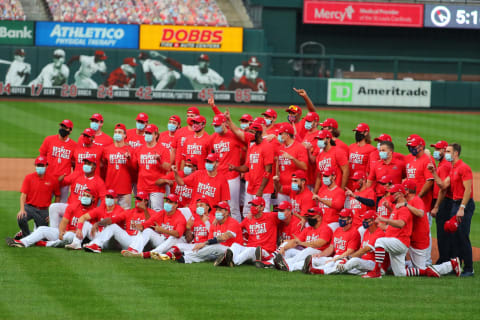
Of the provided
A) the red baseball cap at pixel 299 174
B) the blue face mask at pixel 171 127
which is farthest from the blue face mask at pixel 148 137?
the red baseball cap at pixel 299 174

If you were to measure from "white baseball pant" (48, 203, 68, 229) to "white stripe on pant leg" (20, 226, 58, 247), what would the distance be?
217mm

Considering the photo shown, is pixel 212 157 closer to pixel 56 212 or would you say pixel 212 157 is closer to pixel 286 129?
pixel 286 129

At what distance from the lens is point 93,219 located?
1170cm

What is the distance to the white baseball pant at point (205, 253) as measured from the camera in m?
11.0

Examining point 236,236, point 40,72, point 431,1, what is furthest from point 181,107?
point 236,236

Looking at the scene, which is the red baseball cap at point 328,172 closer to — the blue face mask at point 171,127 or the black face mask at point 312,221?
the black face mask at point 312,221

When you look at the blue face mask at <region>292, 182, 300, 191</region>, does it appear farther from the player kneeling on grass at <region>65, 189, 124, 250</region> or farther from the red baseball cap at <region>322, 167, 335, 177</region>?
the player kneeling on grass at <region>65, 189, 124, 250</region>

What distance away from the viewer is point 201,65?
30094 millimetres

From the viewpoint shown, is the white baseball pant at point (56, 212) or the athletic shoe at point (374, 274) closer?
the athletic shoe at point (374, 274)

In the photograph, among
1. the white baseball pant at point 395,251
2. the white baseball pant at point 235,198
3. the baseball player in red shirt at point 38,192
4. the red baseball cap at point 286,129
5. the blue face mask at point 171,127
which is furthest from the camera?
the blue face mask at point 171,127

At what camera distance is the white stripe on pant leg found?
11688 millimetres

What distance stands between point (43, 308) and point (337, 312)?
3.04 m

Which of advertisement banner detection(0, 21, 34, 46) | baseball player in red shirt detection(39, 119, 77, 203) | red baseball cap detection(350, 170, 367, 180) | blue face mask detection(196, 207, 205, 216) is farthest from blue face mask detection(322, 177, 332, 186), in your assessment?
advertisement banner detection(0, 21, 34, 46)

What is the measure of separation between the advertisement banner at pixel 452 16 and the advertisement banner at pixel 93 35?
12699 millimetres
